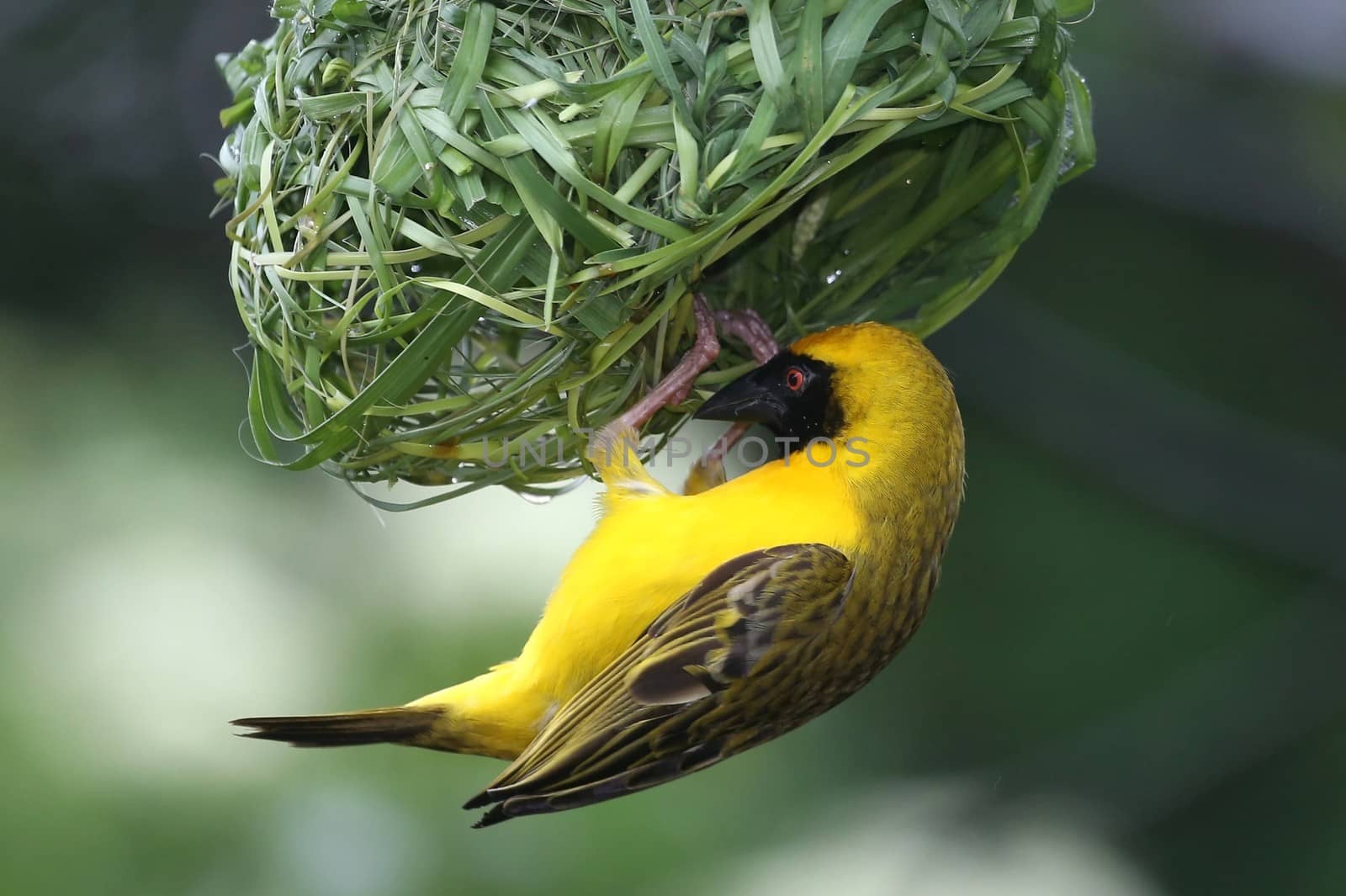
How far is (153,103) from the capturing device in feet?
7.36

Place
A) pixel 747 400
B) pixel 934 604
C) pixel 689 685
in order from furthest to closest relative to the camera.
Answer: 1. pixel 934 604
2. pixel 747 400
3. pixel 689 685

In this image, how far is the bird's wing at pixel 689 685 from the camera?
1.06 meters

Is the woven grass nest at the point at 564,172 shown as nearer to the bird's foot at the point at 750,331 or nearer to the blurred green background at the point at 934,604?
the bird's foot at the point at 750,331

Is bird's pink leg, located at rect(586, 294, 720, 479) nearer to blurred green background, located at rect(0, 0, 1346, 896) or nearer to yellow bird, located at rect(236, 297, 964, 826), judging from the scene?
yellow bird, located at rect(236, 297, 964, 826)

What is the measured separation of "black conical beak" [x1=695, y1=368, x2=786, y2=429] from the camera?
3.78 ft

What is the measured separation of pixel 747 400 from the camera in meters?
1.15

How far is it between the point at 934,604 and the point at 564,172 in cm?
165

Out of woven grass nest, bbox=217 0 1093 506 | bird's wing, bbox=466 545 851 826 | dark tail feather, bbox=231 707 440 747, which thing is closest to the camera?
woven grass nest, bbox=217 0 1093 506

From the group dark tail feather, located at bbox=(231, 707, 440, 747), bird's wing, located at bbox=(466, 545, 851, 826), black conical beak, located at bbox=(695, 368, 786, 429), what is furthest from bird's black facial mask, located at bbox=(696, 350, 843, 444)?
dark tail feather, located at bbox=(231, 707, 440, 747)

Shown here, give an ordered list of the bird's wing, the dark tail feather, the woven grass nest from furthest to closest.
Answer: the dark tail feather → the bird's wing → the woven grass nest

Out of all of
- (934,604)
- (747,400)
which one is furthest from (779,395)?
(934,604)

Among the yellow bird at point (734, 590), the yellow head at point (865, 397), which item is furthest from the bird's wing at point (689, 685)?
the yellow head at point (865, 397)

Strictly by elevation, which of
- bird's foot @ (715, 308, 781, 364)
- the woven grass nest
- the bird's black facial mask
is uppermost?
the woven grass nest

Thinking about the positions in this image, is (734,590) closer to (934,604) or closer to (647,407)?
(647,407)
